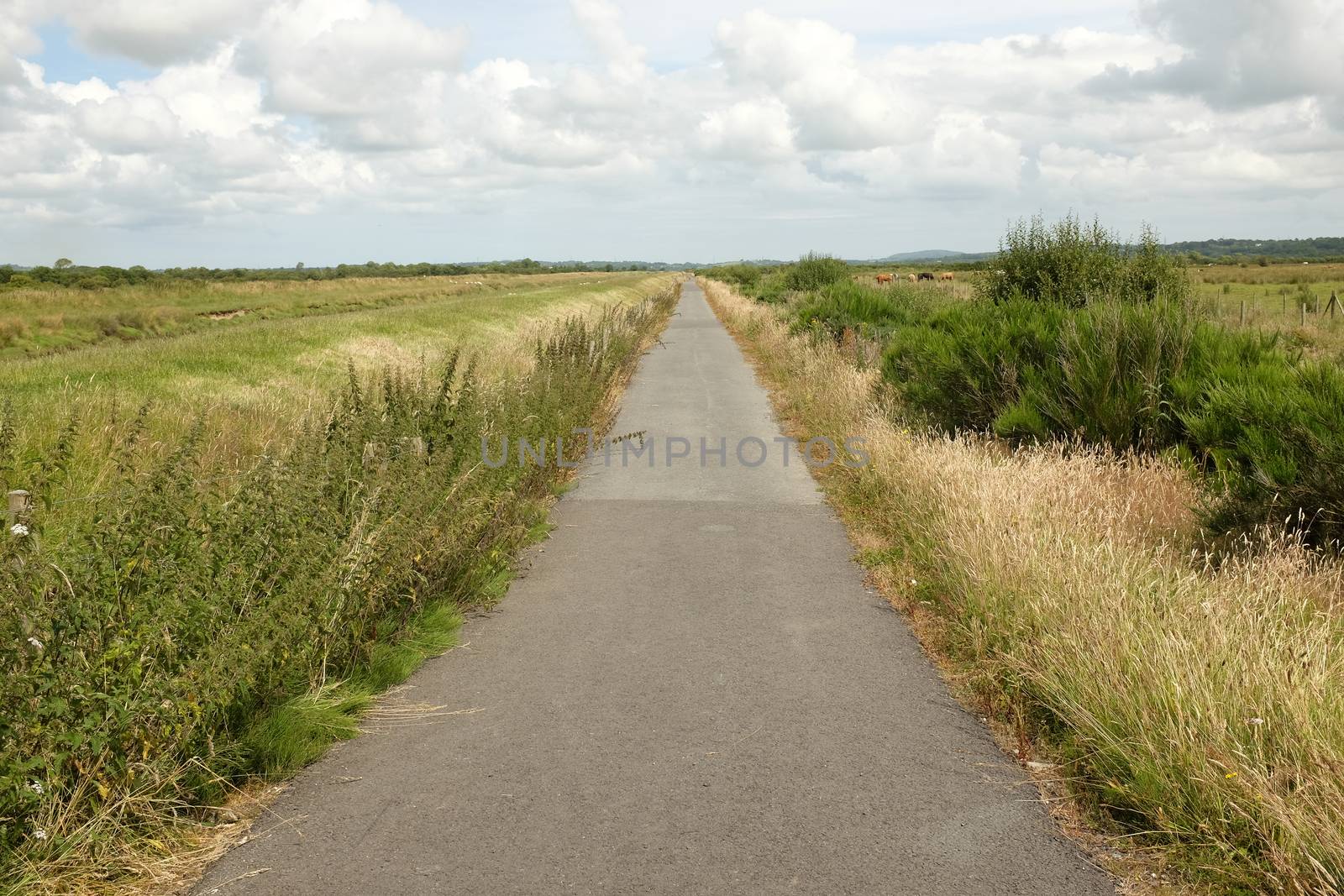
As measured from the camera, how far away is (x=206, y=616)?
4.21 metres

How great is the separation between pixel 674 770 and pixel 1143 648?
2086mm

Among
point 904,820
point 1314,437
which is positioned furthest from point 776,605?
point 1314,437

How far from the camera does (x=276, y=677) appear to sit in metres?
4.65

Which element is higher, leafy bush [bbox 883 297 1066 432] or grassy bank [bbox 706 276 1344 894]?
leafy bush [bbox 883 297 1066 432]

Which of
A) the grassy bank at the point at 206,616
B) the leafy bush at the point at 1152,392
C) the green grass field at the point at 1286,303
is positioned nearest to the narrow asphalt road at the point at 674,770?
the grassy bank at the point at 206,616

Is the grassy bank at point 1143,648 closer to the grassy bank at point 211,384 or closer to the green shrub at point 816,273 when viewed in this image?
the grassy bank at point 211,384

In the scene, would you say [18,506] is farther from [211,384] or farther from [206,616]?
[211,384]

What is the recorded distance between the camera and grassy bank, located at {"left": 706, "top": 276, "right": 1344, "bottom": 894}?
3.33m

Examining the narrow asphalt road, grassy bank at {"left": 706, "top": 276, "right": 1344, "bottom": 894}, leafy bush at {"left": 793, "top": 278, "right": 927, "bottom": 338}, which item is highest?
leafy bush at {"left": 793, "top": 278, "right": 927, "bottom": 338}

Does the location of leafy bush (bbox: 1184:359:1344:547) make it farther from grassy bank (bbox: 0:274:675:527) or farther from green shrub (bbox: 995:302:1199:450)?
grassy bank (bbox: 0:274:675:527)

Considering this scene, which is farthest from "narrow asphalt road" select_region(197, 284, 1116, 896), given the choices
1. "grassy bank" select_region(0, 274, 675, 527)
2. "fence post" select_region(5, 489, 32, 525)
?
"grassy bank" select_region(0, 274, 675, 527)

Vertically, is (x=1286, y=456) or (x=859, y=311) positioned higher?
(x=859, y=311)

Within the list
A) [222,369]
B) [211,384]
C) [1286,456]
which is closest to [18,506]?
[1286,456]

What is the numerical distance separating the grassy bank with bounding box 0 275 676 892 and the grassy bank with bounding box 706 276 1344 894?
3.17m
